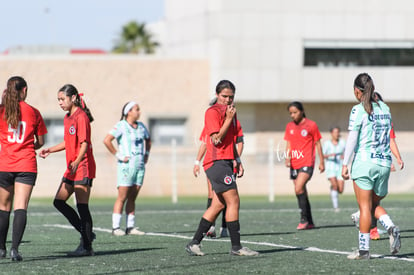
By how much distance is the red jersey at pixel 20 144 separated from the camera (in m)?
11.1

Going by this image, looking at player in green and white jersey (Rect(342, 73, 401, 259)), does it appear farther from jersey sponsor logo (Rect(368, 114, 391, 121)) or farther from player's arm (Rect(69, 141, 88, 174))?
player's arm (Rect(69, 141, 88, 174))

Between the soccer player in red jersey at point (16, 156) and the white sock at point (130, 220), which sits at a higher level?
the soccer player in red jersey at point (16, 156)

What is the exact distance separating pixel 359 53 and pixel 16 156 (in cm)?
3691

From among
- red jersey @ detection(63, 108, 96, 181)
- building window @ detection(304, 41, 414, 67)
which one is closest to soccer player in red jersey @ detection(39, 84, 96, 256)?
red jersey @ detection(63, 108, 96, 181)

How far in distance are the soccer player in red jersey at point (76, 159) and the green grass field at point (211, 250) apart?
1.40 ft

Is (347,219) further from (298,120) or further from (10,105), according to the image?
(10,105)

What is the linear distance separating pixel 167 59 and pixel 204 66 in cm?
166

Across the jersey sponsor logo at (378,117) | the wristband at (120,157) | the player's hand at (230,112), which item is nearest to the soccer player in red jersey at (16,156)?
the player's hand at (230,112)

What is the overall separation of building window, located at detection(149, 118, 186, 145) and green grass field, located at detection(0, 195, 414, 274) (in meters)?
26.2

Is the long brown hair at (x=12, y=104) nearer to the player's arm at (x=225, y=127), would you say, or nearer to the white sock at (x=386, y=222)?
the player's arm at (x=225, y=127)

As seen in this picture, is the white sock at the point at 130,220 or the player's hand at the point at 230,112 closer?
the player's hand at the point at 230,112

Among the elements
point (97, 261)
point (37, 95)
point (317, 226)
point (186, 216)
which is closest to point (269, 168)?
point (37, 95)

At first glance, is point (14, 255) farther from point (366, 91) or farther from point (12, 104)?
point (366, 91)

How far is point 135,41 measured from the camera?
252ft
